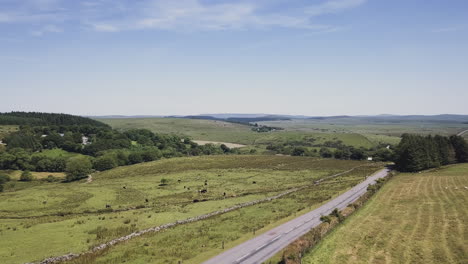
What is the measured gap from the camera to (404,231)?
46.2 metres

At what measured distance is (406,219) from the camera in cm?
5250

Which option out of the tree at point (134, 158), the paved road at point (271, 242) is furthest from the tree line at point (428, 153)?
the tree at point (134, 158)

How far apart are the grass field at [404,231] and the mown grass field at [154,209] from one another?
12.2m

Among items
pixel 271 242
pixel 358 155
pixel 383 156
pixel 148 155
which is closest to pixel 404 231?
pixel 271 242

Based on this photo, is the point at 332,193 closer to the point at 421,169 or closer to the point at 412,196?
the point at 412,196

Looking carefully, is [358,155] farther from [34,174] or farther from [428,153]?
[34,174]

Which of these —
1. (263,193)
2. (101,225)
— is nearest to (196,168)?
(263,193)

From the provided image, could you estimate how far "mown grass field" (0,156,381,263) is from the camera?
45.1 meters

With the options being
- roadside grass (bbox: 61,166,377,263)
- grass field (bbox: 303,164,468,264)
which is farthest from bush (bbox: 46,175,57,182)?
grass field (bbox: 303,164,468,264)

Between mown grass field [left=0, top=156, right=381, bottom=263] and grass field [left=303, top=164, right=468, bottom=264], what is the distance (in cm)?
1225

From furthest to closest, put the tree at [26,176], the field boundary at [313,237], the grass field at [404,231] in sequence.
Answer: the tree at [26,176] < the grass field at [404,231] < the field boundary at [313,237]

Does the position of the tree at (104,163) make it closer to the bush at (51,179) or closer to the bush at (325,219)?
the bush at (51,179)

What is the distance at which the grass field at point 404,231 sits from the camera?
37.4m

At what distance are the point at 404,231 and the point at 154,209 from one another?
49087 mm
